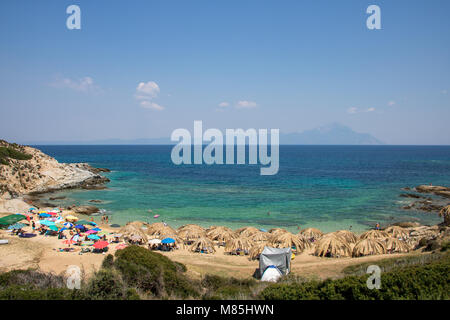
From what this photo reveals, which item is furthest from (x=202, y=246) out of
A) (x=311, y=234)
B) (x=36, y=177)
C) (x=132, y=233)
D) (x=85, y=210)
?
(x=36, y=177)

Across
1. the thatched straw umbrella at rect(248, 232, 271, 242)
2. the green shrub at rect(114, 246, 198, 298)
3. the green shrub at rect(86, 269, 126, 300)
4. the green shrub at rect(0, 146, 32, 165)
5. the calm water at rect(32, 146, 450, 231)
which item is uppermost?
the green shrub at rect(0, 146, 32, 165)

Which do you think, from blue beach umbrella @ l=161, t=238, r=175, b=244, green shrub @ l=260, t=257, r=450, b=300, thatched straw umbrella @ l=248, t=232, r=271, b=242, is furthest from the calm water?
green shrub @ l=260, t=257, r=450, b=300

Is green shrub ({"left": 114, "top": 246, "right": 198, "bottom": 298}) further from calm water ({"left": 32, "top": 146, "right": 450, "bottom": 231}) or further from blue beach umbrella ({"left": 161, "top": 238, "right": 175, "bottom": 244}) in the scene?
calm water ({"left": 32, "top": 146, "right": 450, "bottom": 231})

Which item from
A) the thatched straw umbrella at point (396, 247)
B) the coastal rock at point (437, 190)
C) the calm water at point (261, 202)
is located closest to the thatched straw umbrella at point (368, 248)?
the thatched straw umbrella at point (396, 247)

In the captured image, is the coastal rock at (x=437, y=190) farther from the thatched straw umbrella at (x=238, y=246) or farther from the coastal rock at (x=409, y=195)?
the thatched straw umbrella at (x=238, y=246)

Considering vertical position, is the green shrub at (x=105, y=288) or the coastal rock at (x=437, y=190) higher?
the green shrub at (x=105, y=288)

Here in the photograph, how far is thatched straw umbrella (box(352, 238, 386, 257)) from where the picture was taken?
1984 cm

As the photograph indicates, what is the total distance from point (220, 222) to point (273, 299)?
75.3ft

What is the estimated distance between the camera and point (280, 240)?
21.0 m

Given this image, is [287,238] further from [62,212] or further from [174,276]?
[62,212]

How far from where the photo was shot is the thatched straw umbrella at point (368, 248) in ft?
65.1

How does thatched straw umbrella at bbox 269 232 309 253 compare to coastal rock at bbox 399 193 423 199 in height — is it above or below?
above

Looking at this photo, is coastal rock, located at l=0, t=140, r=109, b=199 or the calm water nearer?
the calm water
